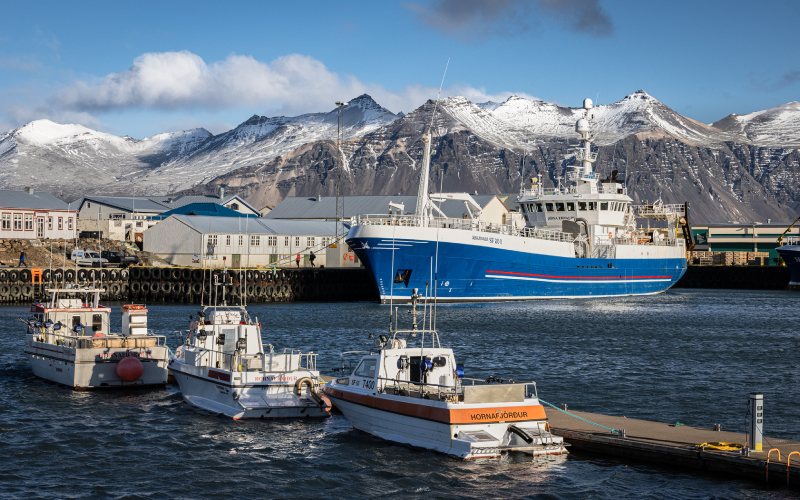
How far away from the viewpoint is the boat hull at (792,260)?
4496 inches

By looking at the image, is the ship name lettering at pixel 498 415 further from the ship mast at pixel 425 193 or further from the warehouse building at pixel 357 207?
the warehouse building at pixel 357 207

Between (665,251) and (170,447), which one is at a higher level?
(665,251)

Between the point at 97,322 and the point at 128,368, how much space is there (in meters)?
Result: 4.87

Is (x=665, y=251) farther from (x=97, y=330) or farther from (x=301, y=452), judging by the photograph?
(x=301, y=452)

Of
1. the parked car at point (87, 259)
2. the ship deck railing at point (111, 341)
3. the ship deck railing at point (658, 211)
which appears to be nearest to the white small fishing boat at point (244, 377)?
the ship deck railing at point (111, 341)

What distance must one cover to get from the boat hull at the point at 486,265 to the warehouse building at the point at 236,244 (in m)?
22.2

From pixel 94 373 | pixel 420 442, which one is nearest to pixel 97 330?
pixel 94 373

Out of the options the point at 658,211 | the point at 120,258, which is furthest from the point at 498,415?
the point at 658,211

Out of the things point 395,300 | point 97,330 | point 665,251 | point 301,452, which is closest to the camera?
point 301,452

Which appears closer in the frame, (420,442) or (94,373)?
(420,442)

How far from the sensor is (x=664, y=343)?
53.3m

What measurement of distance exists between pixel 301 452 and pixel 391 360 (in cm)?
346

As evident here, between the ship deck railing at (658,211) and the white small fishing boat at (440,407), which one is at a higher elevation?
the ship deck railing at (658,211)

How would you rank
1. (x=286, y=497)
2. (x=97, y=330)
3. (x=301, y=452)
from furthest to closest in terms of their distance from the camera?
(x=97, y=330) → (x=301, y=452) → (x=286, y=497)
